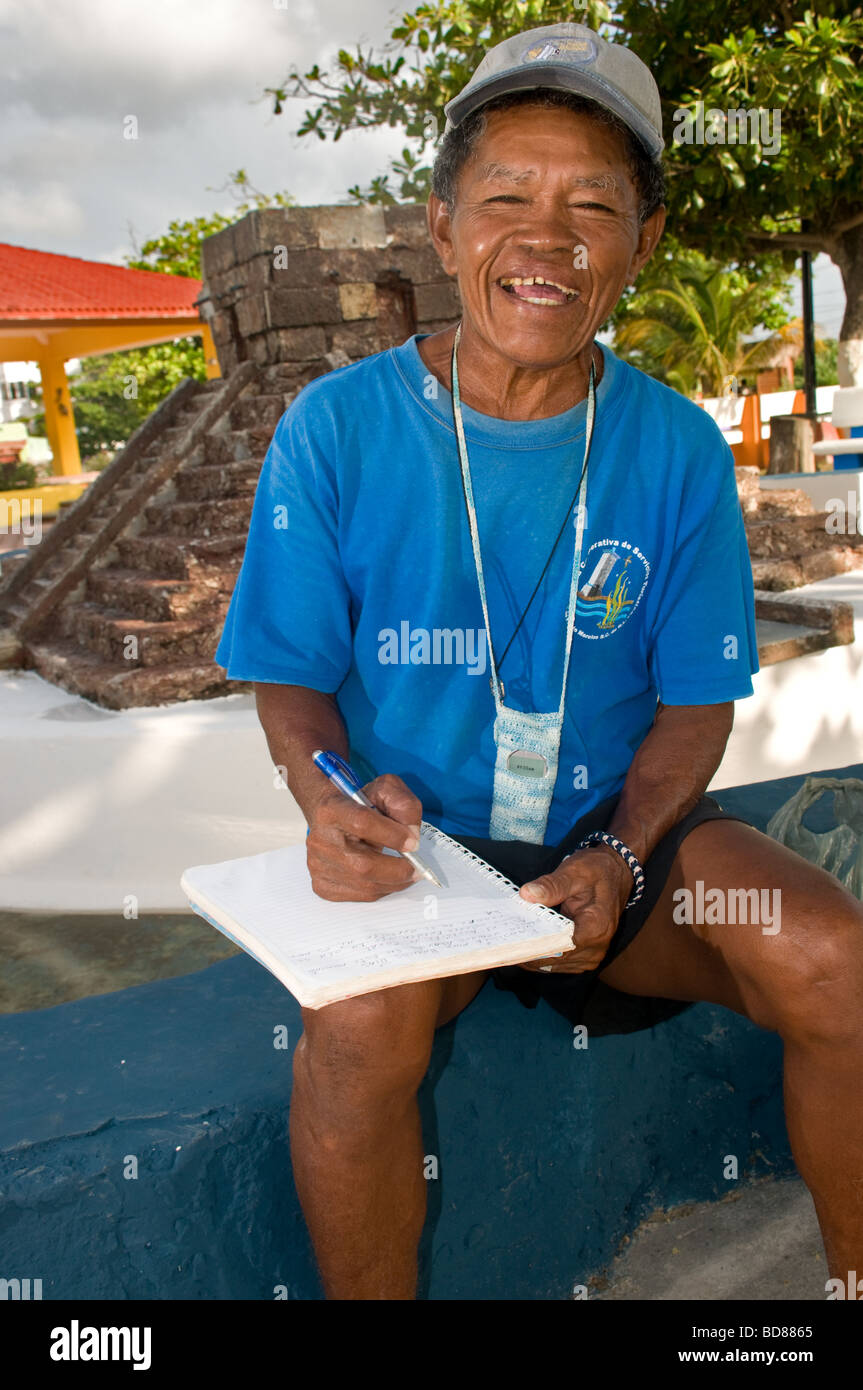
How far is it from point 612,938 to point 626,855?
0.12m

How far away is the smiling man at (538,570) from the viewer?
66.9 inches

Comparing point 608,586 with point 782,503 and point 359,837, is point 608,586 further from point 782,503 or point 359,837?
point 782,503

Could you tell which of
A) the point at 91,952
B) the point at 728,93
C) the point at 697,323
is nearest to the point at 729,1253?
the point at 91,952

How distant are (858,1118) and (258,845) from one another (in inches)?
150

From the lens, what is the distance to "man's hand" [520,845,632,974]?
60.4 inches

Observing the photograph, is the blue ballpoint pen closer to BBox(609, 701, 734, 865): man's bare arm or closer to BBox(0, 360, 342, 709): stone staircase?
BBox(609, 701, 734, 865): man's bare arm

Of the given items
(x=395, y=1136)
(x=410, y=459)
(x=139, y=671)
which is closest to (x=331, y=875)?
(x=395, y=1136)

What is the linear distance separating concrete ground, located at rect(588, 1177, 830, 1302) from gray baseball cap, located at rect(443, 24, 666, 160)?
1766 millimetres

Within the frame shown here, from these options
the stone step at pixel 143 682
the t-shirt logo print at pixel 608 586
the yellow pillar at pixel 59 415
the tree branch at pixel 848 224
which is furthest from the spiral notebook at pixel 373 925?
the yellow pillar at pixel 59 415

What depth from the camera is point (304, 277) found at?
23.4 ft

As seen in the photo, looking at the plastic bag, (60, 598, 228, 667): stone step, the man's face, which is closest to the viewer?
the man's face

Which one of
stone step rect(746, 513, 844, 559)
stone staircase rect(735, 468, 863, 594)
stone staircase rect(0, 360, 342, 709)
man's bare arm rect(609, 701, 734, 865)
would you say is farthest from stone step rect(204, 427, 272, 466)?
man's bare arm rect(609, 701, 734, 865)

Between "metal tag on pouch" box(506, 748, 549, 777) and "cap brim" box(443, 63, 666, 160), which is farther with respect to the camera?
"metal tag on pouch" box(506, 748, 549, 777)

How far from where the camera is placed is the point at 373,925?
1.46 m
